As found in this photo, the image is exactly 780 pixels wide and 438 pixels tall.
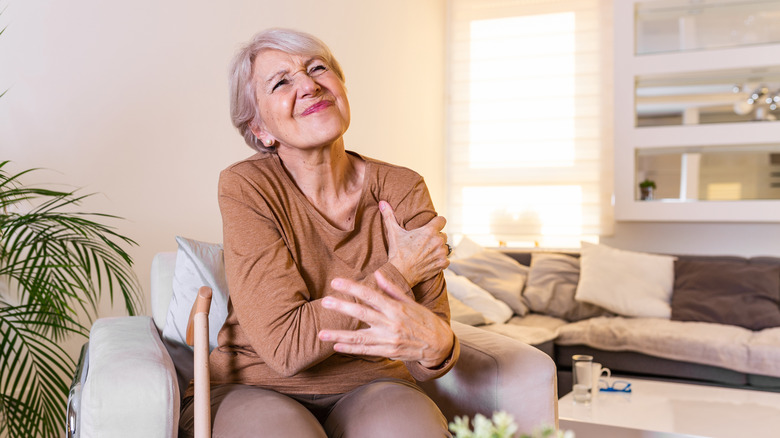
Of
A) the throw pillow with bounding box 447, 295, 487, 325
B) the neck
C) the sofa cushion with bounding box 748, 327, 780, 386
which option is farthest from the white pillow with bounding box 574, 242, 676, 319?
the neck

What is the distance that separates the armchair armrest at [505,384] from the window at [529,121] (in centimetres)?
343

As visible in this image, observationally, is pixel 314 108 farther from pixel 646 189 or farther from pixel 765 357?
pixel 646 189

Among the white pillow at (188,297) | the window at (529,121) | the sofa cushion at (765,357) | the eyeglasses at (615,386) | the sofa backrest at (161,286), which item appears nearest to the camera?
the white pillow at (188,297)

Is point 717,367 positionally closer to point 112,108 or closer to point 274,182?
point 274,182

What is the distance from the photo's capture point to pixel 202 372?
123 centimetres

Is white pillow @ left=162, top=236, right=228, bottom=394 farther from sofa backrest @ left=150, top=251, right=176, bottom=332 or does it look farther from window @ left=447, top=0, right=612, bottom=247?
window @ left=447, top=0, right=612, bottom=247

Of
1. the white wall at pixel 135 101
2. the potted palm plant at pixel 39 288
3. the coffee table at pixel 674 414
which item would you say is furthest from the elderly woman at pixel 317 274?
the white wall at pixel 135 101

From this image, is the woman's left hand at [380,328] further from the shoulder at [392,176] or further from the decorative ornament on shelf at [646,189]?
the decorative ornament on shelf at [646,189]

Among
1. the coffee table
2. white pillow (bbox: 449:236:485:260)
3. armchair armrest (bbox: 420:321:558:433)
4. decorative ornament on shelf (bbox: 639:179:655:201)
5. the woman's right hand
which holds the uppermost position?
decorative ornament on shelf (bbox: 639:179:655:201)

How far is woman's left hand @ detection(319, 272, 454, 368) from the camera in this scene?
1158 millimetres

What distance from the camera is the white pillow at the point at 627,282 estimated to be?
11.8 feet

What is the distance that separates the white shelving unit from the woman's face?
3.29 m

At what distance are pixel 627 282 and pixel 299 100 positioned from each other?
2729 mm

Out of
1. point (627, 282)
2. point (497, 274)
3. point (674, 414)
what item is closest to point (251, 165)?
point (674, 414)
